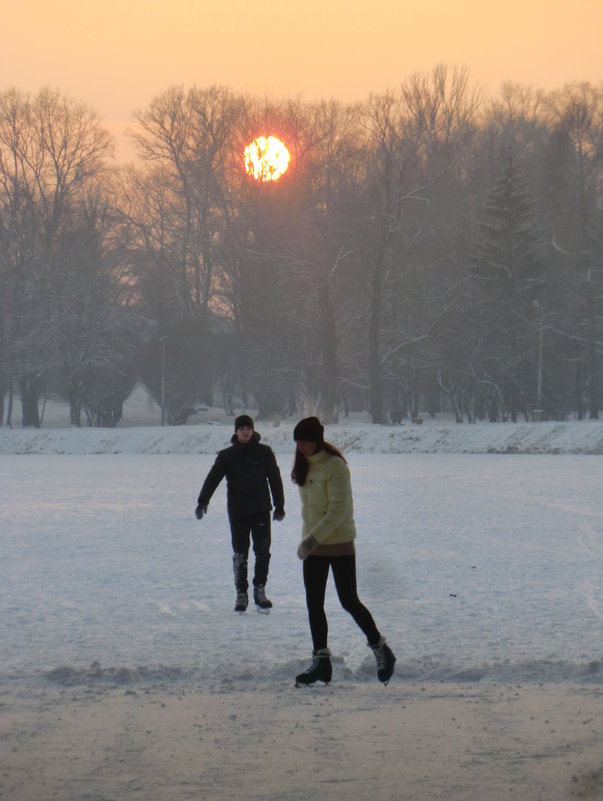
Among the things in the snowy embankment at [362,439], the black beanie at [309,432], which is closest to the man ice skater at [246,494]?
the black beanie at [309,432]

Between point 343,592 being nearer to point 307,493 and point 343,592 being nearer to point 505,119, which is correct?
point 307,493

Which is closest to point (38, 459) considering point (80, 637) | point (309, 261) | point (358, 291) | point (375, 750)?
point (309, 261)

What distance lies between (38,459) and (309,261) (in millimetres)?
21109

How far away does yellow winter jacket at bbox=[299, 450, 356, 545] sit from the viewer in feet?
27.1

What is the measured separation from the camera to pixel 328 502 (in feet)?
27.4

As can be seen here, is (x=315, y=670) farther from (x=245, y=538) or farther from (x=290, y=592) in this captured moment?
(x=290, y=592)

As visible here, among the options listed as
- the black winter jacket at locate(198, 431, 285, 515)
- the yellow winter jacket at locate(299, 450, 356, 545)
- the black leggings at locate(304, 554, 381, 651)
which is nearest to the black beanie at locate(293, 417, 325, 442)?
the yellow winter jacket at locate(299, 450, 356, 545)

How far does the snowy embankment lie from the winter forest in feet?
29.6

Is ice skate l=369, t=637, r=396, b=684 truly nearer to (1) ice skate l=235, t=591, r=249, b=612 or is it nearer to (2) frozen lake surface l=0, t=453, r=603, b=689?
(2) frozen lake surface l=0, t=453, r=603, b=689

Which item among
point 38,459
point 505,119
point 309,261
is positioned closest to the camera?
point 38,459

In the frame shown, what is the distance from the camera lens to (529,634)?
10.2 metres

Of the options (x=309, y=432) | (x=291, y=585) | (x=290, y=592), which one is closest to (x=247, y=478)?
Result: (x=290, y=592)

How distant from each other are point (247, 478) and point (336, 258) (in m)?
53.4

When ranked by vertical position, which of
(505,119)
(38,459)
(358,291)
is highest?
(505,119)
